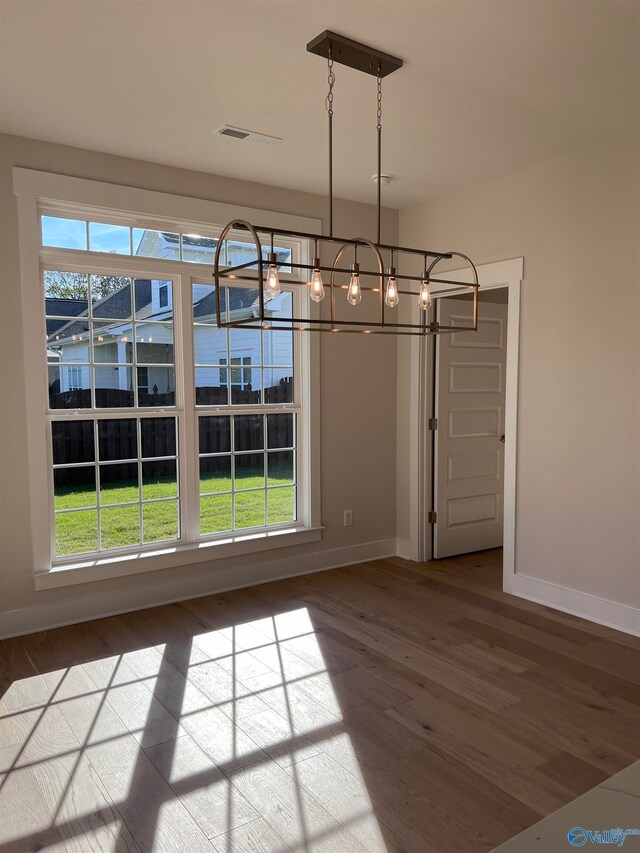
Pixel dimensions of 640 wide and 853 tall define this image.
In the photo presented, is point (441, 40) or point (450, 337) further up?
point (441, 40)

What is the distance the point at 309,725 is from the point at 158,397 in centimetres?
234

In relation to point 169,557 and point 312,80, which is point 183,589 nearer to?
point 169,557

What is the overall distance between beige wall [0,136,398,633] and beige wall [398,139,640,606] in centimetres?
124

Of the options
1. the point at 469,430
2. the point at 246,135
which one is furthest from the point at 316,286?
the point at 469,430

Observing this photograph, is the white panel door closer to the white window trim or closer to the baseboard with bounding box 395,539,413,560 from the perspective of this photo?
the baseboard with bounding box 395,539,413,560

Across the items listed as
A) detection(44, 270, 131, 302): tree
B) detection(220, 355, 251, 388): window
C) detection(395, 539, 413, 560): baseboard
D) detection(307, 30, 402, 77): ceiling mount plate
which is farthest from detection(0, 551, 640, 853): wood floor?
detection(307, 30, 402, 77): ceiling mount plate

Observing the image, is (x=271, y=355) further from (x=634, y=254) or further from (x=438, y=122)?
(x=634, y=254)

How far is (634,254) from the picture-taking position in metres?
3.60

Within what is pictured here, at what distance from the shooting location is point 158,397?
4.23m

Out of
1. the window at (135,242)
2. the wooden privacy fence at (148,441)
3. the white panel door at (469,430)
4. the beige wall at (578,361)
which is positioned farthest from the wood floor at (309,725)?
the window at (135,242)

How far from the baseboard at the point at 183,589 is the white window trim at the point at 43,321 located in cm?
14

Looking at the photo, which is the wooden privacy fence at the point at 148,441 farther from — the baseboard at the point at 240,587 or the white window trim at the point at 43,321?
the baseboard at the point at 240,587

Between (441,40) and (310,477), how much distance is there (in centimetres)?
303

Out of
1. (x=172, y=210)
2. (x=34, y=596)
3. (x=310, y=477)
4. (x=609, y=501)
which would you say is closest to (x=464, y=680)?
(x=609, y=501)
